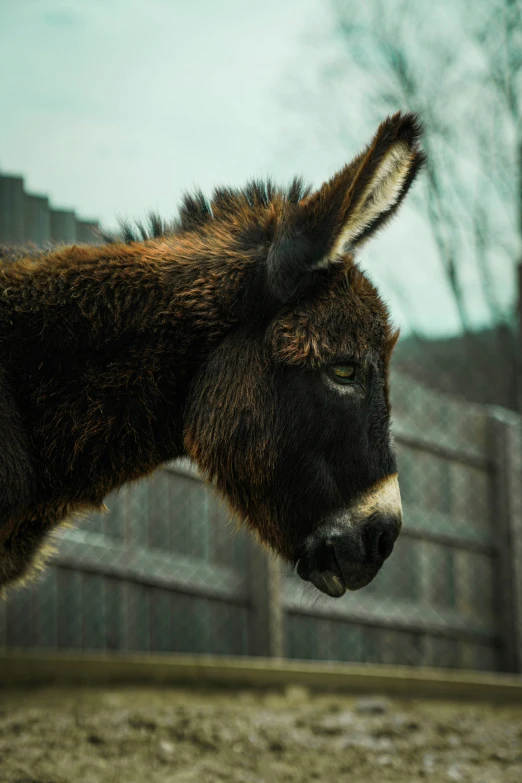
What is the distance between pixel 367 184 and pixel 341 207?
11 cm

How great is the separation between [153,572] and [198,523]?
579 millimetres

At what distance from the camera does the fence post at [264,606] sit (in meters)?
6.37

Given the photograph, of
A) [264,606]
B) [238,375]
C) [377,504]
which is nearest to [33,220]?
[238,375]

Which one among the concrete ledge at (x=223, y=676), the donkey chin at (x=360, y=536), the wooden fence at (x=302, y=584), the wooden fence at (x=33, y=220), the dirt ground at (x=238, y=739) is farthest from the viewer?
the wooden fence at (x=302, y=584)

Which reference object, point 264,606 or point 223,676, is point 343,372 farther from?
point 264,606

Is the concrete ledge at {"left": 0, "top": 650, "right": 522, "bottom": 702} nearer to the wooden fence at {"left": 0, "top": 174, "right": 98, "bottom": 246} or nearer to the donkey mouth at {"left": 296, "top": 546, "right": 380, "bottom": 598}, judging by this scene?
the donkey mouth at {"left": 296, "top": 546, "right": 380, "bottom": 598}

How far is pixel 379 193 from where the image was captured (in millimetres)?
3002

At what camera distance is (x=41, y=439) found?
2.89 meters

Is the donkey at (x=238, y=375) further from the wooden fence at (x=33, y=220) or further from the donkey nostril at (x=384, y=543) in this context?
the wooden fence at (x=33, y=220)

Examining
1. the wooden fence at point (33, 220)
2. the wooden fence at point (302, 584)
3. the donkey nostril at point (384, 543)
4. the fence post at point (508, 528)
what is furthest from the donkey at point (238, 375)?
the fence post at point (508, 528)

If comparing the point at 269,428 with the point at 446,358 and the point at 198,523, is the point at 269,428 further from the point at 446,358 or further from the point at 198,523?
the point at 446,358

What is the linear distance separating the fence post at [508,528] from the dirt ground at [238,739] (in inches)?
124

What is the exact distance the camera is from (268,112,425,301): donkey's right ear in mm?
2805

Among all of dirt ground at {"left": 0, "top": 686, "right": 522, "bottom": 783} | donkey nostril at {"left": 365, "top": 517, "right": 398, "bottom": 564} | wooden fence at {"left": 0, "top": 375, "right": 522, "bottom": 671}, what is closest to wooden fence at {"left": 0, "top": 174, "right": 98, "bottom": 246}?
wooden fence at {"left": 0, "top": 375, "right": 522, "bottom": 671}
